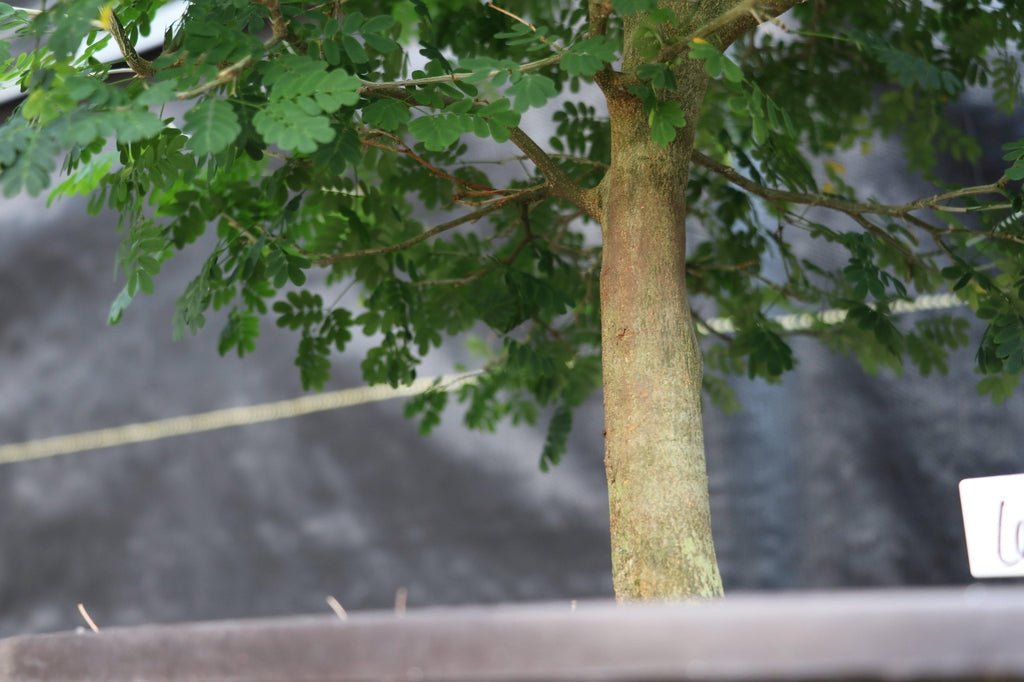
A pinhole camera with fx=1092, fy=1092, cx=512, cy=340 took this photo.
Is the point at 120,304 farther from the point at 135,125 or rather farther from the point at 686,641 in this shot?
the point at 686,641

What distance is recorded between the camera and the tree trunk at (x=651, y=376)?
0.93 meters

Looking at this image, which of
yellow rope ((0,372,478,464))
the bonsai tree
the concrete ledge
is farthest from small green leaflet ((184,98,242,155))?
yellow rope ((0,372,478,464))

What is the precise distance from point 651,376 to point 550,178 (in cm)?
27

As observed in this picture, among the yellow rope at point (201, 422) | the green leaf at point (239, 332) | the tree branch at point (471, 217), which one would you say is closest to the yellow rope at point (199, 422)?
the yellow rope at point (201, 422)

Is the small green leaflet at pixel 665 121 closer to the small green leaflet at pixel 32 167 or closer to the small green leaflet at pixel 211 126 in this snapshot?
the small green leaflet at pixel 211 126

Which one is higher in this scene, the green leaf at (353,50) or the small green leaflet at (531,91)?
the green leaf at (353,50)

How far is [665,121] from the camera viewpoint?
98 cm

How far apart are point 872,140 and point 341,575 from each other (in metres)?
1.58

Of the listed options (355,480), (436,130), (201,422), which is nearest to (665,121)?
(436,130)

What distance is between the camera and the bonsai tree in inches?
35.2

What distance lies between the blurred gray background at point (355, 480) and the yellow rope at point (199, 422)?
0.9 inches

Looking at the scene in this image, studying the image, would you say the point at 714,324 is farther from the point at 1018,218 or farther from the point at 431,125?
the point at 431,125

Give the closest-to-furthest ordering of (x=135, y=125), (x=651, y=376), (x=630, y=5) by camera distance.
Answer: (x=135, y=125) → (x=630, y=5) → (x=651, y=376)

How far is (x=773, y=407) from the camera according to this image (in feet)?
7.51
